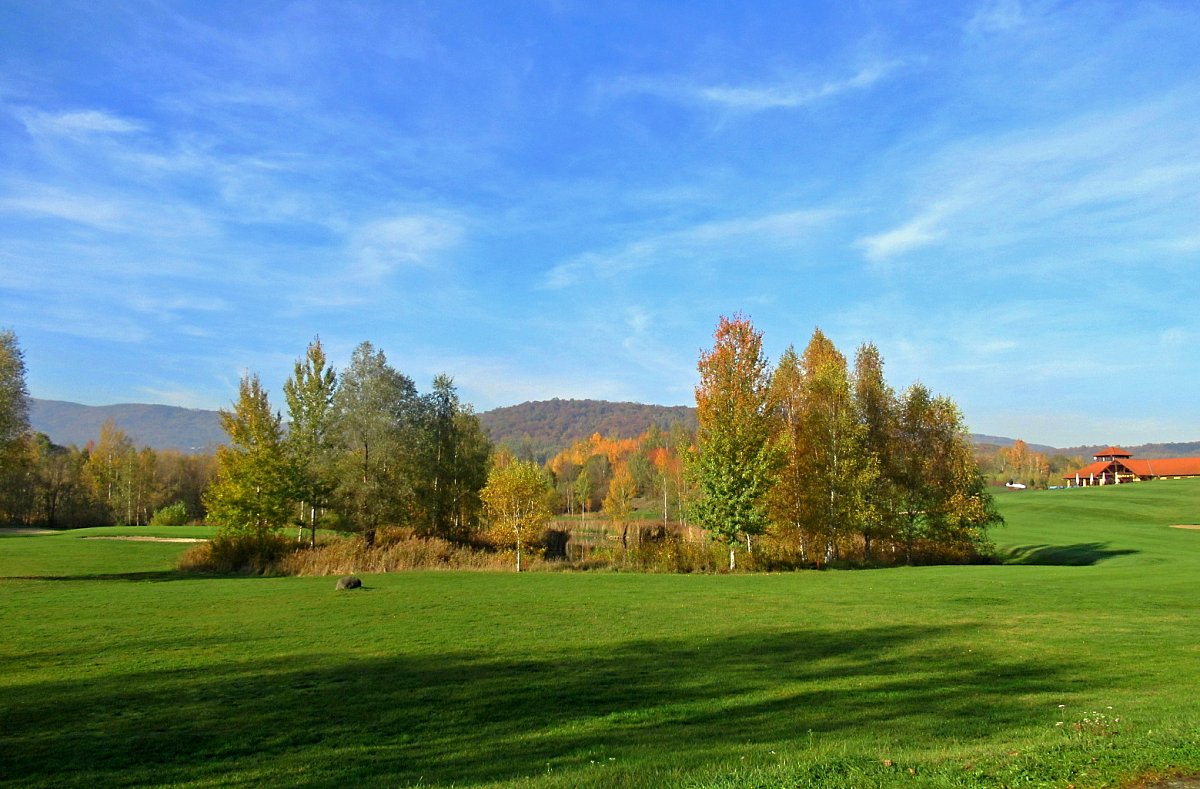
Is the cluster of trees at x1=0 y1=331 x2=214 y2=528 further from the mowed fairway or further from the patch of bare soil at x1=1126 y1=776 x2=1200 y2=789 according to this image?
the patch of bare soil at x1=1126 y1=776 x2=1200 y2=789

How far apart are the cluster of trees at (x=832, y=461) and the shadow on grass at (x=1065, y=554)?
3.85 metres

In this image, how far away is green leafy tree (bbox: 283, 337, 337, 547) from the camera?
47062 mm

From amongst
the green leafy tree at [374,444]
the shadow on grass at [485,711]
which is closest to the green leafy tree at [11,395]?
the green leafy tree at [374,444]

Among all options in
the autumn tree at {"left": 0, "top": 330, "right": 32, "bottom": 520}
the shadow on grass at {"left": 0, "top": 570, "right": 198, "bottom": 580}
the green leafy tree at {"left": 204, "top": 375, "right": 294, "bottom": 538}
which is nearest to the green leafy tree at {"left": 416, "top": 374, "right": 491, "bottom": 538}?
the green leafy tree at {"left": 204, "top": 375, "right": 294, "bottom": 538}

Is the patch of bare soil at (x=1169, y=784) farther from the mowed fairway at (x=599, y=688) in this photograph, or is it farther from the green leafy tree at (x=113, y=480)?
the green leafy tree at (x=113, y=480)

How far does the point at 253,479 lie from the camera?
140 feet

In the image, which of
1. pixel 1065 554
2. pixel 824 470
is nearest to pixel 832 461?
pixel 824 470

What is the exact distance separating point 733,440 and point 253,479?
89.5ft

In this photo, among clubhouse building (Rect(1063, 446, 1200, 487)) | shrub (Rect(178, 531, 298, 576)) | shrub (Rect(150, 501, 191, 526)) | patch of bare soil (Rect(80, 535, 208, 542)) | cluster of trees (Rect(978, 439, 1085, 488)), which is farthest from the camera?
cluster of trees (Rect(978, 439, 1085, 488))

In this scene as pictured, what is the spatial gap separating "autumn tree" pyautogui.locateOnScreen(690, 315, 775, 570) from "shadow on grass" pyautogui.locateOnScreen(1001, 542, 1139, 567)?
715 inches

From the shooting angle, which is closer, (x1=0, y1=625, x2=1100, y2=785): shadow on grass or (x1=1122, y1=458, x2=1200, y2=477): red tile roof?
(x1=0, y1=625, x2=1100, y2=785): shadow on grass

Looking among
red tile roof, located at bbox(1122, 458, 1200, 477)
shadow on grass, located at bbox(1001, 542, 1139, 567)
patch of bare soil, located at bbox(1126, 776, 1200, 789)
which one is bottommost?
shadow on grass, located at bbox(1001, 542, 1139, 567)

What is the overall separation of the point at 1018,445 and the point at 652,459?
113731 millimetres

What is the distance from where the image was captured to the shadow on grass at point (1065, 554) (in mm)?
42531
